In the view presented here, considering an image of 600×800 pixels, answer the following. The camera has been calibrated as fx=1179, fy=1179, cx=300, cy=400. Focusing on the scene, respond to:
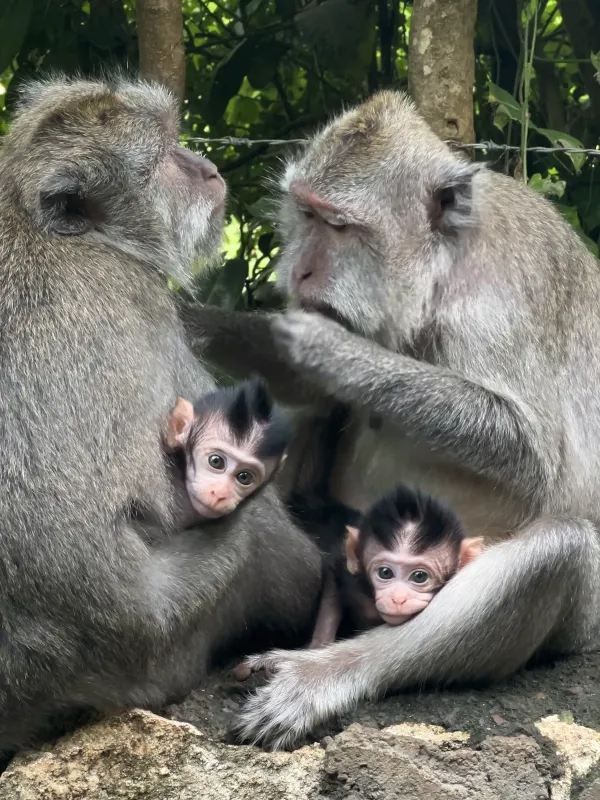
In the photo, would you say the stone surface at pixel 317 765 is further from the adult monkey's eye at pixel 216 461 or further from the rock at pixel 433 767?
the adult monkey's eye at pixel 216 461

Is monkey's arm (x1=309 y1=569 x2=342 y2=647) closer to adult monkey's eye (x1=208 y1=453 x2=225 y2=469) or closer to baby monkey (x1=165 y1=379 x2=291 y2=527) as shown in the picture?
baby monkey (x1=165 y1=379 x2=291 y2=527)

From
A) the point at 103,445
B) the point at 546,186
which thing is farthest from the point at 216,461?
the point at 546,186

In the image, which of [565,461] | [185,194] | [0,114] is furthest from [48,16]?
[565,461]

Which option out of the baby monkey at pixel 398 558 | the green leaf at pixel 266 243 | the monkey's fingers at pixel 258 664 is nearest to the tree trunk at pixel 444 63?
the green leaf at pixel 266 243

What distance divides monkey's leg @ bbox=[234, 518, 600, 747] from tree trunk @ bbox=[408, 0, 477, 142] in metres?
2.91

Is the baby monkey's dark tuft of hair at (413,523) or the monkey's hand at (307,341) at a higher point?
the monkey's hand at (307,341)

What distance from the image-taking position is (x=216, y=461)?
4406 millimetres

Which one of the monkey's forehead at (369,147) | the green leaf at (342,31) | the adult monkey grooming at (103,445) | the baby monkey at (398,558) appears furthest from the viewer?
the green leaf at (342,31)

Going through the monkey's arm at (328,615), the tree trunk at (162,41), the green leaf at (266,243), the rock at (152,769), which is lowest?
the rock at (152,769)

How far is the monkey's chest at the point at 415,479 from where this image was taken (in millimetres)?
5199

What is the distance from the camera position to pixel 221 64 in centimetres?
792

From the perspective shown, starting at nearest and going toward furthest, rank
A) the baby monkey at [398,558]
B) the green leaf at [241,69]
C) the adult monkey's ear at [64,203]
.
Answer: the adult monkey's ear at [64,203] < the baby monkey at [398,558] < the green leaf at [241,69]

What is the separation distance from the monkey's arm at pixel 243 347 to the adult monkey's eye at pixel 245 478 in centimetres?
133

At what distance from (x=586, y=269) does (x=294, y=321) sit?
1.60 meters
